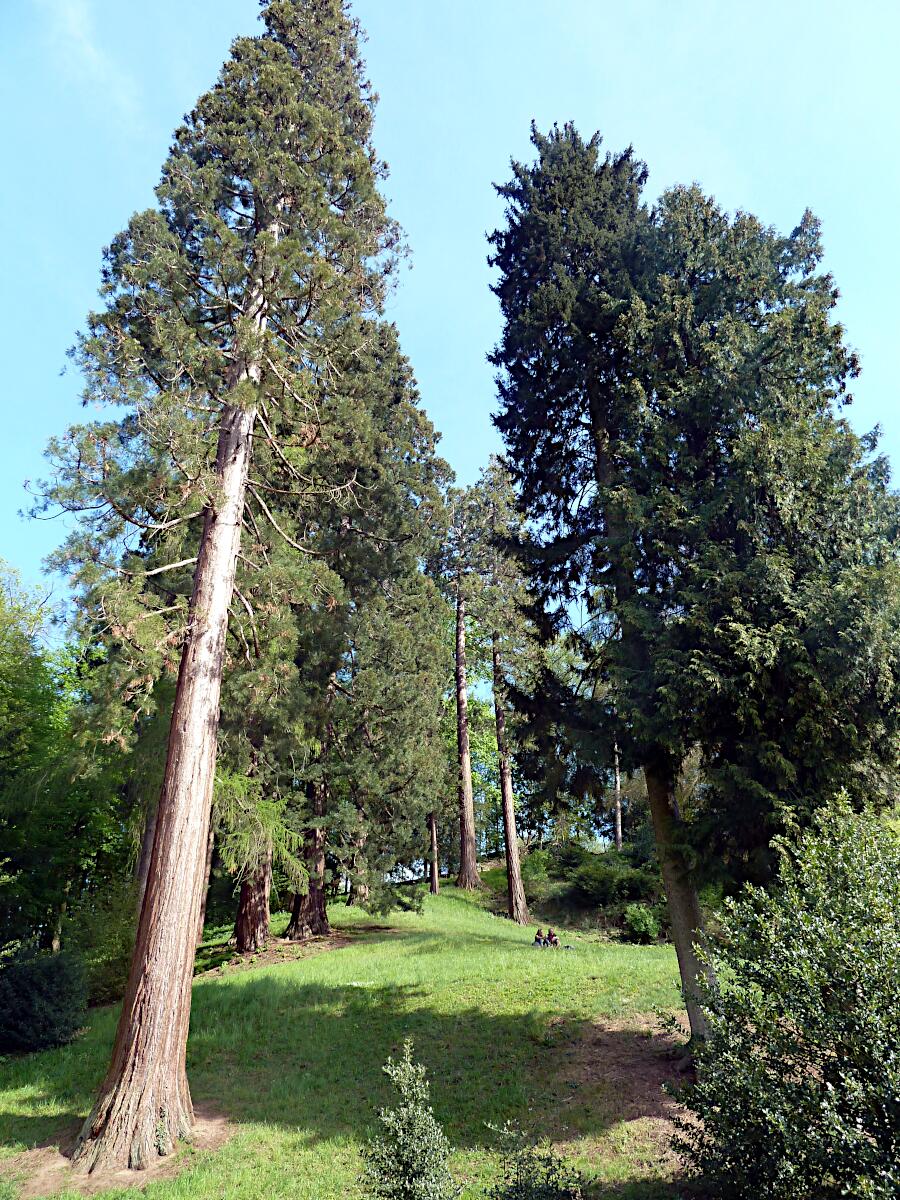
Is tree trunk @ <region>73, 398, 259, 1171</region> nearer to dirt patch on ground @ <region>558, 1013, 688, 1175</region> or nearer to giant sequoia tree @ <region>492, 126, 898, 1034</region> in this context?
dirt patch on ground @ <region>558, 1013, 688, 1175</region>

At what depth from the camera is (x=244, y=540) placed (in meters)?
11.0

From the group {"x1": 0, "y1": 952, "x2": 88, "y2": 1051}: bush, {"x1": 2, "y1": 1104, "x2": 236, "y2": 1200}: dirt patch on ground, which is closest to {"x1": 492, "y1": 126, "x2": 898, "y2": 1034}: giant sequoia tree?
{"x1": 2, "y1": 1104, "x2": 236, "y2": 1200}: dirt patch on ground

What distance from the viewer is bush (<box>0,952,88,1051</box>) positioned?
10.1m

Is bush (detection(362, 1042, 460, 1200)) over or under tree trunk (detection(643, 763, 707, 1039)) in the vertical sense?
under

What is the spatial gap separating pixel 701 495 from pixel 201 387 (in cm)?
660

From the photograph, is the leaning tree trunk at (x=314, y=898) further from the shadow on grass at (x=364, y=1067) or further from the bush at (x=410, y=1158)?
the bush at (x=410, y=1158)

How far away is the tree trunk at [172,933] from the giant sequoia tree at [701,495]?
182 inches

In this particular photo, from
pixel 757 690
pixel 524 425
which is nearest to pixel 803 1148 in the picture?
pixel 757 690

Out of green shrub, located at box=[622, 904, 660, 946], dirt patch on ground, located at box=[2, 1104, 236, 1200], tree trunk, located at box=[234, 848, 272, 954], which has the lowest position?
dirt patch on ground, located at box=[2, 1104, 236, 1200]

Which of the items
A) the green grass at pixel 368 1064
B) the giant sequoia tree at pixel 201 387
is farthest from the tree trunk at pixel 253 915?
the giant sequoia tree at pixel 201 387

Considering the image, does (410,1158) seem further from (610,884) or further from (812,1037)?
(610,884)

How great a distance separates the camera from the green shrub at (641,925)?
18.3m

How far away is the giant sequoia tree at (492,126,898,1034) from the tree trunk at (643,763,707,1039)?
0.03 meters

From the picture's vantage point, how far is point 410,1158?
14.3 feet
